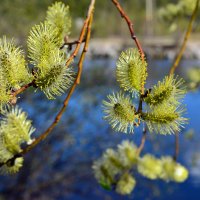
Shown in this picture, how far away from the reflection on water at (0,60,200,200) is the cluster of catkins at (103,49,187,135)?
13.3 ft

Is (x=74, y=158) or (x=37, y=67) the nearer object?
(x=37, y=67)

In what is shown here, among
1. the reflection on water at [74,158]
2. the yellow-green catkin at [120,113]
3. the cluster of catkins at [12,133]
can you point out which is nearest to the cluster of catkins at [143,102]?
the yellow-green catkin at [120,113]

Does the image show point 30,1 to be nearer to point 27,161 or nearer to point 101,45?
point 27,161

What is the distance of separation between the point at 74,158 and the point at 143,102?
4887 millimetres

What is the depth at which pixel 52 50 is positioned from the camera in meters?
0.57

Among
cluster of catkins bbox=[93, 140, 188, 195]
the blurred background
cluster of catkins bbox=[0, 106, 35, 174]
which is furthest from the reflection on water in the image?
cluster of catkins bbox=[0, 106, 35, 174]

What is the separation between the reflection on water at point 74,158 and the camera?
501 cm

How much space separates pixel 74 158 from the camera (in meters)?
5.45

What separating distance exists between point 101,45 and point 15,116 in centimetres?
1261

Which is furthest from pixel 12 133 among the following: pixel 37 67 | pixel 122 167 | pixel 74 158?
pixel 74 158

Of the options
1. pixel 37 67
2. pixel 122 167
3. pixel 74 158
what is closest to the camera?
pixel 37 67

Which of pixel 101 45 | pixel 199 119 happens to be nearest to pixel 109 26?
pixel 101 45

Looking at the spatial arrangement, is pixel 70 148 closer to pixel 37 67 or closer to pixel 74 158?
pixel 74 158

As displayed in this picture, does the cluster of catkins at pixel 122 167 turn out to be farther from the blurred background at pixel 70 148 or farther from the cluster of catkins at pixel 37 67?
the blurred background at pixel 70 148
